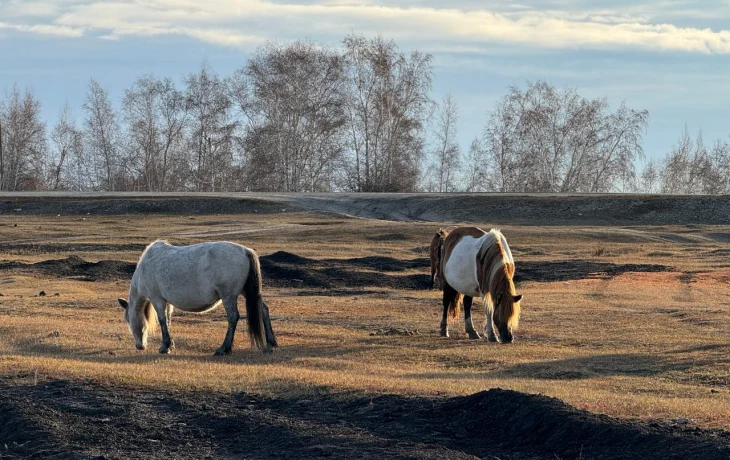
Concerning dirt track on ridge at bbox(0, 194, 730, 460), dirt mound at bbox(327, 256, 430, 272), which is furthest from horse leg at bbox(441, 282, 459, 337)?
dirt mound at bbox(327, 256, 430, 272)

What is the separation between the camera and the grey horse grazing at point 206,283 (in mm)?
15227

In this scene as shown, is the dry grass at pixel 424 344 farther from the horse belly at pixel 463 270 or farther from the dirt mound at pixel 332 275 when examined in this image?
the dirt mound at pixel 332 275

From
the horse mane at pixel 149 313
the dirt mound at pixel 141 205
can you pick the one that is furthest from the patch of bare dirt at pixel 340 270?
the dirt mound at pixel 141 205

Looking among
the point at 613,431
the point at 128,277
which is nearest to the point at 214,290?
the point at 613,431

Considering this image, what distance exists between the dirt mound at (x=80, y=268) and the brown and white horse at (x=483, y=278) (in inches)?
555

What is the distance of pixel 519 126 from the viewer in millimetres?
76500

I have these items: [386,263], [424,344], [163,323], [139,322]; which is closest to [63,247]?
[386,263]

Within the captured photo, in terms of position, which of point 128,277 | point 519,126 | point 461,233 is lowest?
point 128,277

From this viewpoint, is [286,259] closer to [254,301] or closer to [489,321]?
[489,321]

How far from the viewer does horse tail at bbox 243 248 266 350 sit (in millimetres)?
15180

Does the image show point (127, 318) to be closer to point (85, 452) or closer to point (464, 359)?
point (464, 359)

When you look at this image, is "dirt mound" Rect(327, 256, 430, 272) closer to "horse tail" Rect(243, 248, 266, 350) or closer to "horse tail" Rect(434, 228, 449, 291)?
"horse tail" Rect(434, 228, 449, 291)

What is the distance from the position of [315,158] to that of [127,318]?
56.2 meters

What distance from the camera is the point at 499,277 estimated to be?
55.4 feet
